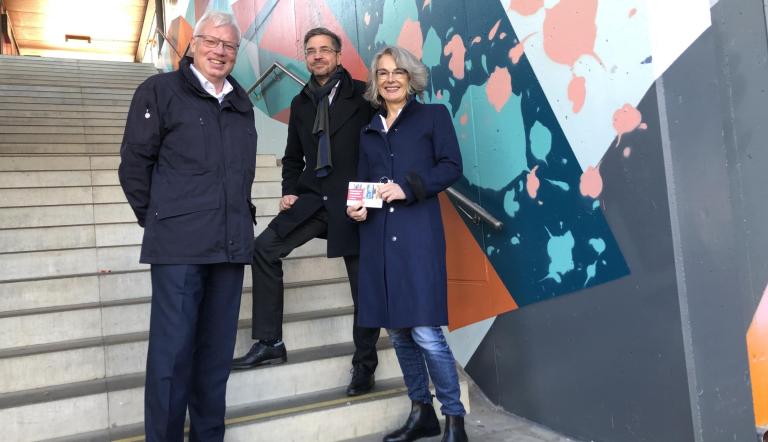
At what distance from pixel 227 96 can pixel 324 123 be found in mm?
517

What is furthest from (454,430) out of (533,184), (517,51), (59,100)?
(59,100)

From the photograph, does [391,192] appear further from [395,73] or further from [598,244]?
[598,244]

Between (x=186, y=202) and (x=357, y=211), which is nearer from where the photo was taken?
(x=186, y=202)

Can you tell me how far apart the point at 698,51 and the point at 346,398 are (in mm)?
1852

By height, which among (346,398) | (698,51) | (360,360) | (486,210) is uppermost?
(698,51)

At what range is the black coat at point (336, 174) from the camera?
2.30m

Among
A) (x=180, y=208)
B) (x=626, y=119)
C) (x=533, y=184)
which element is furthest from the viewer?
(x=533, y=184)

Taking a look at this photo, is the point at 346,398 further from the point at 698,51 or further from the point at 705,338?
the point at 698,51

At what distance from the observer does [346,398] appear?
2.44m

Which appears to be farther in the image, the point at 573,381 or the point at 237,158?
the point at 573,381

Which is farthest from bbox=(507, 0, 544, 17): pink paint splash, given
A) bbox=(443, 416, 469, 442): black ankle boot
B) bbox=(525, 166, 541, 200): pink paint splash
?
bbox=(443, 416, 469, 442): black ankle boot

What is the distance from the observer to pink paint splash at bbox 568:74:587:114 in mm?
2043

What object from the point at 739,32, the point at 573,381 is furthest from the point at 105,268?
the point at 739,32

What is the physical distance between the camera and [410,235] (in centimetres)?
204
